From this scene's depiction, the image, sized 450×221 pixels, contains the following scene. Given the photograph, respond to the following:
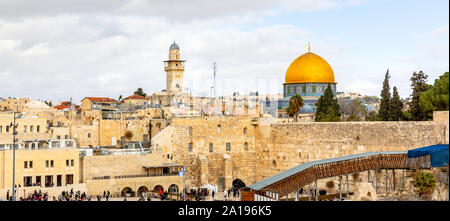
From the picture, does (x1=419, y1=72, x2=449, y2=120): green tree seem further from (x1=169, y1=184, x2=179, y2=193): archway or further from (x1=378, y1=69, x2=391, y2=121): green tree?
(x1=169, y1=184, x2=179, y2=193): archway

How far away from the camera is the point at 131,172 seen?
116ft

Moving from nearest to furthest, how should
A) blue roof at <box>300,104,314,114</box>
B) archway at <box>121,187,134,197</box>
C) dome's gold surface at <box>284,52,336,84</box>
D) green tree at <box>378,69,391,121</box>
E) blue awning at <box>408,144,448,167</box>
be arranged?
blue awning at <box>408,144,448,167</box>
archway at <box>121,187,134,197</box>
green tree at <box>378,69,391,121</box>
blue roof at <box>300,104,314,114</box>
dome's gold surface at <box>284,52,336,84</box>

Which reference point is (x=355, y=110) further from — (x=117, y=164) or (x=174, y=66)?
(x=117, y=164)

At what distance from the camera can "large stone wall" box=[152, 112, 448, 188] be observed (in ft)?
111

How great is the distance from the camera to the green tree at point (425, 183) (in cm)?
2316

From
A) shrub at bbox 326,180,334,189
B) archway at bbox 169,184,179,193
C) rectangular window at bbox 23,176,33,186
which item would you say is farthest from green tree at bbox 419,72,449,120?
rectangular window at bbox 23,176,33,186

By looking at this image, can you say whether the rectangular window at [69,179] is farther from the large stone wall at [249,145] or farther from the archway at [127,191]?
the large stone wall at [249,145]

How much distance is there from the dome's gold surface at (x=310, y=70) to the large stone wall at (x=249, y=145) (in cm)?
1854

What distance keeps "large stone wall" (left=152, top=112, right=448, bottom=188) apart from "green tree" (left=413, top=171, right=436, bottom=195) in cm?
885

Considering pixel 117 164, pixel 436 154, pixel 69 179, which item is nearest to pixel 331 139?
pixel 436 154

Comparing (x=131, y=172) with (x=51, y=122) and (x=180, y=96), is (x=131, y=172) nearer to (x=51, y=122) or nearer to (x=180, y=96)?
(x=51, y=122)

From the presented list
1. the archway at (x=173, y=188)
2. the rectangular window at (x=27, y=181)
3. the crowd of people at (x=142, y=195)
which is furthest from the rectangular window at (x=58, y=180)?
the archway at (x=173, y=188)
